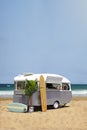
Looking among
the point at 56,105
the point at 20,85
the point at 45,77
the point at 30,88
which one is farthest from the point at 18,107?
the point at 56,105

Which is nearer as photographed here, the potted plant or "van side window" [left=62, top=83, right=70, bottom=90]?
the potted plant

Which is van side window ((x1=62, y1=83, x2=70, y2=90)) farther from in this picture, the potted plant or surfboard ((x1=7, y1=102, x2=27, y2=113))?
surfboard ((x1=7, y1=102, x2=27, y2=113))

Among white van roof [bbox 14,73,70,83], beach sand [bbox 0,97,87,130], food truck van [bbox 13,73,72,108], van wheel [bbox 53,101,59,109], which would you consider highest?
white van roof [bbox 14,73,70,83]

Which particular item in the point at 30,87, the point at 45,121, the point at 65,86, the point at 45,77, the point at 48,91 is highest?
the point at 45,77

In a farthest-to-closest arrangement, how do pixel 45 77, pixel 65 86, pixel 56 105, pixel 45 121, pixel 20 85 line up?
pixel 65 86
pixel 56 105
pixel 20 85
pixel 45 77
pixel 45 121

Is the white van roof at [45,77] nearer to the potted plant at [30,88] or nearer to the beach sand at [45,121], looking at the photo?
the potted plant at [30,88]

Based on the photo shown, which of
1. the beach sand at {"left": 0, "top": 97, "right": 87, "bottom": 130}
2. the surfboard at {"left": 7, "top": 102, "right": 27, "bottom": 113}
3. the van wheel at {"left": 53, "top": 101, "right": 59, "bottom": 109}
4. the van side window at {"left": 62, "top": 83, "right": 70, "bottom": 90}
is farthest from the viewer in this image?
the van side window at {"left": 62, "top": 83, "right": 70, "bottom": 90}

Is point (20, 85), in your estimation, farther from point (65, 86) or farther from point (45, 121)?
point (45, 121)

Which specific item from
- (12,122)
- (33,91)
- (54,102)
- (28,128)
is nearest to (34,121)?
(12,122)

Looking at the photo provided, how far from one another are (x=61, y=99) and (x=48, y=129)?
823 centimetres

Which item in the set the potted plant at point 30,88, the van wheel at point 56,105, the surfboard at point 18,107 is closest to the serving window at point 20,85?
the potted plant at point 30,88

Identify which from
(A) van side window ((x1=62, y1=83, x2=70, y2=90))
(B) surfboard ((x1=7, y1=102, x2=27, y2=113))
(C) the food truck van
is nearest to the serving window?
(C) the food truck van

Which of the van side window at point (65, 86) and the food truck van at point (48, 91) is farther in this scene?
the van side window at point (65, 86)

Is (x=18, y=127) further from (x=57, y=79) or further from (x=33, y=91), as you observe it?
(x=57, y=79)
